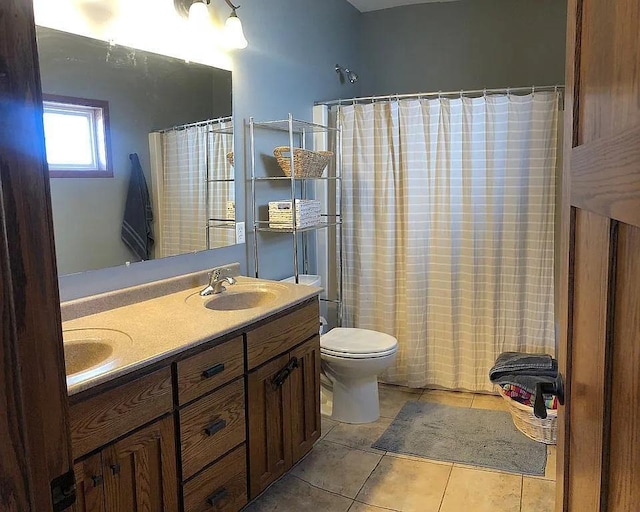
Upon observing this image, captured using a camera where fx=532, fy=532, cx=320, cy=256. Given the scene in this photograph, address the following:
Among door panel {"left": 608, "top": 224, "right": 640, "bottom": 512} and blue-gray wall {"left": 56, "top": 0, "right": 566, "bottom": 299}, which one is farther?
blue-gray wall {"left": 56, "top": 0, "right": 566, "bottom": 299}

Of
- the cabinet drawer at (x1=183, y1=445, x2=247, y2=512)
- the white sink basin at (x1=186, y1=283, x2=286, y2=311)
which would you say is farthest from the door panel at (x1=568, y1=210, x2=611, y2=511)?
the white sink basin at (x1=186, y1=283, x2=286, y2=311)

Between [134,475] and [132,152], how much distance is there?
119cm

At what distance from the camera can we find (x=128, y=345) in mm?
1626

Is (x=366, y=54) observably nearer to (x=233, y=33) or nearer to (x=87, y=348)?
(x=233, y=33)

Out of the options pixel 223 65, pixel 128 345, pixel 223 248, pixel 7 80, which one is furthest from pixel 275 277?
pixel 7 80

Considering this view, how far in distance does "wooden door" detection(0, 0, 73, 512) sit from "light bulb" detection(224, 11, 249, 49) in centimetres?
197

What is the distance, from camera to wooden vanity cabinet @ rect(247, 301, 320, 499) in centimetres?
201

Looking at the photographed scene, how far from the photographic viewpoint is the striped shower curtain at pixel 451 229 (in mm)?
2967

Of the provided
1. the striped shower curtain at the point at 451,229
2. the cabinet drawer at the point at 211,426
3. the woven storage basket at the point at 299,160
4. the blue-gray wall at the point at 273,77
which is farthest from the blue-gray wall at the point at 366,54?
the cabinet drawer at the point at 211,426

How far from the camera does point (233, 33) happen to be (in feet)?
7.89

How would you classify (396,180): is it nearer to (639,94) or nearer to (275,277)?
(275,277)

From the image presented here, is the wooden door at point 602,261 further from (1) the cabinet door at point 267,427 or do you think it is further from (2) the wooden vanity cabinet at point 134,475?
(1) the cabinet door at point 267,427

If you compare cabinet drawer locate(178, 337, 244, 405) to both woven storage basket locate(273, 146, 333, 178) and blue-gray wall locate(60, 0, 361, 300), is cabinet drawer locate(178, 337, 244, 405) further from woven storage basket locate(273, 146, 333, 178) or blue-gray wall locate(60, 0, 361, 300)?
woven storage basket locate(273, 146, 333, 178)

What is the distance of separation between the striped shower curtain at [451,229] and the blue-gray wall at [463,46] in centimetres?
73
